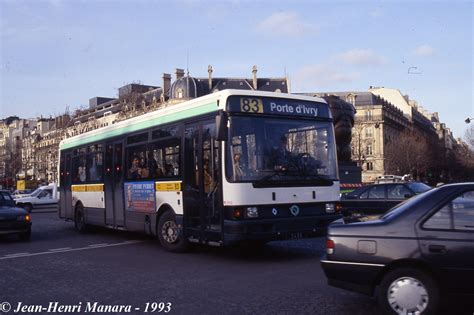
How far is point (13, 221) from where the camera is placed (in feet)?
48.5

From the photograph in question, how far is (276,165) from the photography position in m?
9.98

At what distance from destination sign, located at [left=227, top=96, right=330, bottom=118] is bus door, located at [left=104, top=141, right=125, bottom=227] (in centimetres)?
521

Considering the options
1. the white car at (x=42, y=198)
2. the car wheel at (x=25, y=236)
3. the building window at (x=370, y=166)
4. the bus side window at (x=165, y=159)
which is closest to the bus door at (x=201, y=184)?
the bus side window at (x=165, y=159)

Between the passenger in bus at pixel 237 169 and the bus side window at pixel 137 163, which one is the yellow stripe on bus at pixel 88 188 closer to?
the bus side window at pixel 137 163

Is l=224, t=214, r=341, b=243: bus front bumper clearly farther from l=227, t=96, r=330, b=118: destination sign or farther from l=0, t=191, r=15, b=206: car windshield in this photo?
l=0, t=191, r=15, b=206: car windshield

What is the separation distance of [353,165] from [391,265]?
1815 centimetres

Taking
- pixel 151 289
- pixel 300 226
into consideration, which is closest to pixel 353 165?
pixel 300 226

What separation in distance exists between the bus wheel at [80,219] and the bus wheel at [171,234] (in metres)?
5.75

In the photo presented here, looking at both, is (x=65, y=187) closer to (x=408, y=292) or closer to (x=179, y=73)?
(x=408, y=292)

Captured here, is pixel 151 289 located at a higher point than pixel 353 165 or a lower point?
lower

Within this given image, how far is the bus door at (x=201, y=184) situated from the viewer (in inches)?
397

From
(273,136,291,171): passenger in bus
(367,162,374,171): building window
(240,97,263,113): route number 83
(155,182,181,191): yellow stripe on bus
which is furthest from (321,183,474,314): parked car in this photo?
(367,162,374,171): building window

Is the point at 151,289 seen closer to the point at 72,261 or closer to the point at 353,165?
the point at 72,261

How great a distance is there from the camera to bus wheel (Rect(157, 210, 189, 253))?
37.3ft
